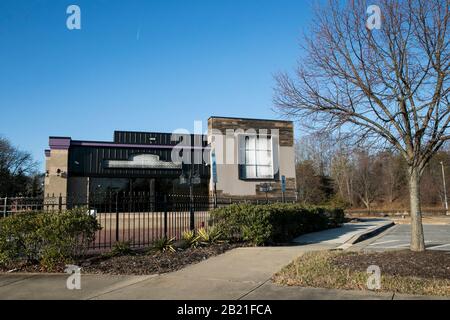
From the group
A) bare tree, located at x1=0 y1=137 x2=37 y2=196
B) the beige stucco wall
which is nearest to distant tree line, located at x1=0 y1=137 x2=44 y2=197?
bare tree, located at x1=0 y1=137 x2=37 y2=196

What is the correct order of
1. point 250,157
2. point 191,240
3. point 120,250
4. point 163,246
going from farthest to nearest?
point 250,157 → point 191,240 → point 163,246 → point 120,250

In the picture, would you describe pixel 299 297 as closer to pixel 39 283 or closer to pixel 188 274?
pixel 188 274

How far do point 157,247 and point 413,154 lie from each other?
6.71 metres

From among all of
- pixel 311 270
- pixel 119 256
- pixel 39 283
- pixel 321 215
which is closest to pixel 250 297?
pixel 311 270

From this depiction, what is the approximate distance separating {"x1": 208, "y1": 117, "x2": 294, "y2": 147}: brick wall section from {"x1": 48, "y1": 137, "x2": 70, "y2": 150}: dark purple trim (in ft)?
37.6

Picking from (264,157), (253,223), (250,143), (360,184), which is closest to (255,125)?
(250,143)

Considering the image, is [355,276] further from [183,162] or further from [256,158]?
[256,158]

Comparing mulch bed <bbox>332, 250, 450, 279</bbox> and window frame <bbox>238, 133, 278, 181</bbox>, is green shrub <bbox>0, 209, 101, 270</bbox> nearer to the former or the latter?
mulch bed <bbox>332, 250, 450, 279</bbox>

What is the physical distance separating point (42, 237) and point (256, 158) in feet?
90.1

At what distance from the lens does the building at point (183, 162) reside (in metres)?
30.7

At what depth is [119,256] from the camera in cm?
1032

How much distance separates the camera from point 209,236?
12719 millimetres
